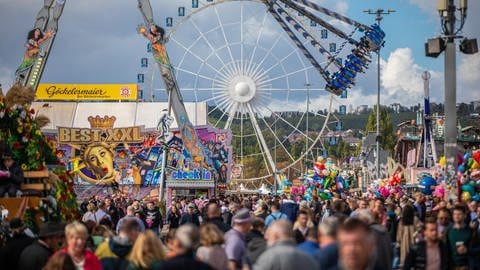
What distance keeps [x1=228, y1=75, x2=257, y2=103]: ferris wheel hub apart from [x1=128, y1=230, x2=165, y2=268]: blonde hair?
218 ft

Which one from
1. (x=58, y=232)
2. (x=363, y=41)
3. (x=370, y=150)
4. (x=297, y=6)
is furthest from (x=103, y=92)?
(x=58, y=232)

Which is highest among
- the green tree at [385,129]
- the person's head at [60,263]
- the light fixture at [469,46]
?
the green tree at [385,129]

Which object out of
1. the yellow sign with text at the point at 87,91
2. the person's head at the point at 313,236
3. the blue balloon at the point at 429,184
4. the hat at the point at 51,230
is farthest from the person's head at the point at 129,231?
the yellow sign with text at the point at 87,91

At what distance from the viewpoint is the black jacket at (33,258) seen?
35.1 feet

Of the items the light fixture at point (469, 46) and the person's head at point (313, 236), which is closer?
the person's head at point (313, 236)

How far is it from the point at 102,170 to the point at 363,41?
31.3 meters

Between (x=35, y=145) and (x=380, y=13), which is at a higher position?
(x=380, y=13)

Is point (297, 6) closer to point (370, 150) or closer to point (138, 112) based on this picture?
point (370, 150)

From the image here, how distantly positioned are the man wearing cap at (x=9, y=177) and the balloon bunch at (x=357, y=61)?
43.0 meters

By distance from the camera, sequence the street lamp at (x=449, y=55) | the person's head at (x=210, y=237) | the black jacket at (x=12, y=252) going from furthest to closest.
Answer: the street lamp at (x=449, y=55)
the black jacket at (x=12, y=252)
the person's head at (x=210, y=237)

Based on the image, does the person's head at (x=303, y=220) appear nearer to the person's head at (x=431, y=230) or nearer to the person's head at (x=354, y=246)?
the person's head at (x=431, y=230)

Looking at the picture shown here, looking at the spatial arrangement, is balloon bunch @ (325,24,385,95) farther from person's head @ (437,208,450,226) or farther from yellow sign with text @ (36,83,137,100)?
yellow sign with text @ (36,83,137,100)

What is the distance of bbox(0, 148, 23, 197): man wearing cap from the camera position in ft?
55.1

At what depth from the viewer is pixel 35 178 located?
1755cm
